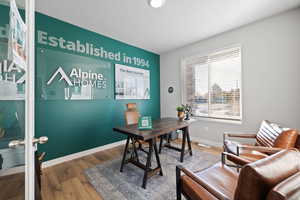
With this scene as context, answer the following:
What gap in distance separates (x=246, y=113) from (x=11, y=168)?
139 inches

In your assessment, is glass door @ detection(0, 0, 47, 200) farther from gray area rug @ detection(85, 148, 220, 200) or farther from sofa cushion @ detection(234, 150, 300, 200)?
sofa cushion @ detection(234, 150, 300, 200)

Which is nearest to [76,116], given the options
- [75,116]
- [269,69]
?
[75,116]

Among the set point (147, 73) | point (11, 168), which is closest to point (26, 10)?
point (11, 168)

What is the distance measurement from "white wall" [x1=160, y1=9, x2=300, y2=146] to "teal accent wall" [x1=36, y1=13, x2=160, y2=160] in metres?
2.55

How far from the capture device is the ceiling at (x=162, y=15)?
1.96 metres

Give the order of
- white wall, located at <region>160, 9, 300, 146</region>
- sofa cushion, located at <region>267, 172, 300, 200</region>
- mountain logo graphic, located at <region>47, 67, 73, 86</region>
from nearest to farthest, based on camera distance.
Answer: sofa cushion, located at <region>267, 172, 300, 200</region>
white wall, located at <region>160, 9, 300, 146</region>
mountain logo graphic, located at <region>47, 67, 73, 86</region>

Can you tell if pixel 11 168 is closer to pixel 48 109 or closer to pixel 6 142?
pixel 6 142

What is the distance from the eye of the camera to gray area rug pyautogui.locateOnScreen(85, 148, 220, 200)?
5.05 feet

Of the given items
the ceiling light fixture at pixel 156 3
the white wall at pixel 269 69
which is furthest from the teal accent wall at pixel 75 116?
the white wall at pixel 269 69

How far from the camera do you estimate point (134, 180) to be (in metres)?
1.82

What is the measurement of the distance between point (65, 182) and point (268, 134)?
314cm

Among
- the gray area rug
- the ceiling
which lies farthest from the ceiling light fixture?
the gray area rug

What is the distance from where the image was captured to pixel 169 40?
326cm

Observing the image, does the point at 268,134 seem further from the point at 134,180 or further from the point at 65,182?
the point at 65,182
